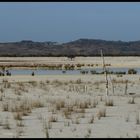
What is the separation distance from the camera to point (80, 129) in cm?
1298

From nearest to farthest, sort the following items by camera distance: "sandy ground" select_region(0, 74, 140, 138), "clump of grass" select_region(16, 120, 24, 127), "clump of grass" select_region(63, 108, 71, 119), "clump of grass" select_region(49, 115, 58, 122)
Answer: "sandy ground" select_region(0, 74, 140, 138)
"clump of grass" select_region(16, 120, 24, 127)
"clump of grass" select_region(49, 115, 58, 122)
"clump of grass" select_region(63, 108, 71, 119)

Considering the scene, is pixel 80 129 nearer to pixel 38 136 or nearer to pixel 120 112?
pixel 38 136

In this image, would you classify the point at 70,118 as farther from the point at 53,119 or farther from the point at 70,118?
the point at 53,119

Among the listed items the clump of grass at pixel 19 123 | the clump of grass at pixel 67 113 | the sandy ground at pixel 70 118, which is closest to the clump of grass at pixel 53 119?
the sandy ground at pixel 70 118

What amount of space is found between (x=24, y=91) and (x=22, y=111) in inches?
346

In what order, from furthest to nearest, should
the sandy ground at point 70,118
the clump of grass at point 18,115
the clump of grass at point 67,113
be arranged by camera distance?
1. the clump of grass at point 67,113
2. the clump of grass at point 18,115
3. the sandy ground at point 70,118

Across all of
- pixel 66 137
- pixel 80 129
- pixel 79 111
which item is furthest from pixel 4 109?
pixel 66 137

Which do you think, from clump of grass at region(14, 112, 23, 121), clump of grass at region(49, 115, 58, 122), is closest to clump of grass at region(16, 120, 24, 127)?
clump of grass at region(14, 112, 23, 121)

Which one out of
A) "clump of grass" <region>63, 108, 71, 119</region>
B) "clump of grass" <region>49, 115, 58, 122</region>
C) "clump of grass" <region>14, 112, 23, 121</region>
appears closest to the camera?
"clump of grass" <region>49, 115, 58, 122</region>

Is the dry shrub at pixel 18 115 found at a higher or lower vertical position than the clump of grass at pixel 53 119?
higher

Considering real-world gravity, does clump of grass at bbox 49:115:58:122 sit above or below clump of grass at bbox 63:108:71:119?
below

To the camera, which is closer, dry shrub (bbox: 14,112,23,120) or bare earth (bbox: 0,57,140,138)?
bare earth (bbox: 0,57,140,138)

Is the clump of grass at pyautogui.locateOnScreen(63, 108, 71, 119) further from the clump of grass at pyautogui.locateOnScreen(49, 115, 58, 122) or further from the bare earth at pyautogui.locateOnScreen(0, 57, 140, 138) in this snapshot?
the clump of grass at pyautogui.locateOnScreen(49, 115, 58, 122)

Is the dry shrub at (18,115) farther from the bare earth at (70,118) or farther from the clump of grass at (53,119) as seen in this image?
the clump of grass at (53,119)
